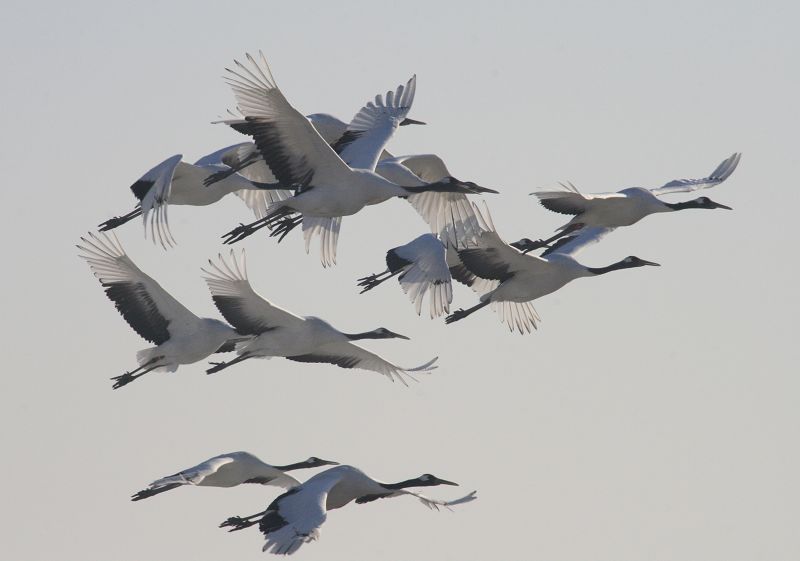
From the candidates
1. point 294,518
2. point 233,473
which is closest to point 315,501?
point 294,518

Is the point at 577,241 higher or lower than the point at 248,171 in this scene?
lower

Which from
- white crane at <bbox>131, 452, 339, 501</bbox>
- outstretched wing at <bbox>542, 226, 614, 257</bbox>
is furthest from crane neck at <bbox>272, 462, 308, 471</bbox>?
outstretched wing at <bbox>542, 226, 614, 257</bbox>

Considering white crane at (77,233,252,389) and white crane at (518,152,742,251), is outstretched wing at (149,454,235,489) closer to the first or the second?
white crane at (77,233,252,389)

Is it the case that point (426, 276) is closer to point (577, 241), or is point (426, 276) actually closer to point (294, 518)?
point (577, 241)

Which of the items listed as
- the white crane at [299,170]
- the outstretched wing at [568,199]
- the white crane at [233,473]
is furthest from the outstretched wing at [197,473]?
the outstretched wing at [568,199]

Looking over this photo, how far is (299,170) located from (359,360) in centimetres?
444

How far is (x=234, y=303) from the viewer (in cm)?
2894

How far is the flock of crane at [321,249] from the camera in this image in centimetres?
2697

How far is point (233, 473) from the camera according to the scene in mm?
29109

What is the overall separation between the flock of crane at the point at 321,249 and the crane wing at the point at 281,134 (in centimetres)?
2

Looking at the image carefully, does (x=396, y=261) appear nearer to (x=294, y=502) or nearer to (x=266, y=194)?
(x=266, y=194)

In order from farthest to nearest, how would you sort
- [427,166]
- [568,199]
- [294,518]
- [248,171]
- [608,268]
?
1. [248,171]
2. [427,166]
3. [608,268]
4. [568,199]
5. [294,518]

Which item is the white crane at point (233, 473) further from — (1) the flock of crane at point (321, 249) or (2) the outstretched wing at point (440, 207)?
(2) the outstretched wing at point (440, 207)

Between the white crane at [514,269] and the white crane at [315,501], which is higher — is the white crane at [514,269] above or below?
above
